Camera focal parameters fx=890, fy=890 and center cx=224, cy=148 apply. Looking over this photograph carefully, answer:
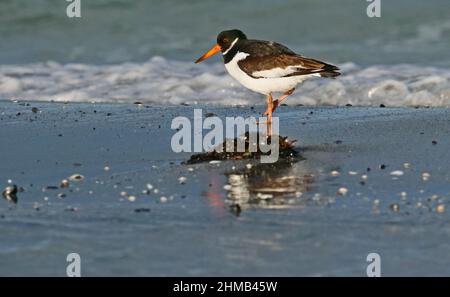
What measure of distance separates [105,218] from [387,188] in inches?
75.9

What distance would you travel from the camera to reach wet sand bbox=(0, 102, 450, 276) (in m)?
4.68

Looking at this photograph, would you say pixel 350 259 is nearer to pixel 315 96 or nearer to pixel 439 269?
pixel 439 269

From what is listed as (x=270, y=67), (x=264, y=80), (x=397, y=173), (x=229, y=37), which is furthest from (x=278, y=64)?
(x=397, y=173)

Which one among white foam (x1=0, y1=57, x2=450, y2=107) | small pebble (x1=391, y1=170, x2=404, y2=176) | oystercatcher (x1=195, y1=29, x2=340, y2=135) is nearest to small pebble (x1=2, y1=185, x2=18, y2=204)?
oystercatcher (x1=195, y1=29, x2=340, y2=135)

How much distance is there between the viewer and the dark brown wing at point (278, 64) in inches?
296

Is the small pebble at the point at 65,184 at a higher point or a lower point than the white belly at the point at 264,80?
lower

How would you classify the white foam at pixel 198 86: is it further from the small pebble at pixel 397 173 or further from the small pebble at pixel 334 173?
the small pebble at pixel 334 173

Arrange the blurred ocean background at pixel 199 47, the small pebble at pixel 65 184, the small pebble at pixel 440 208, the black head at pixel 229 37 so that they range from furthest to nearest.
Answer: the blurred ocean background at pixel 199 47 → the black head at pixel 229 37 → the small pebble at pixel 65 184 → the small pebble at pixel 440 208

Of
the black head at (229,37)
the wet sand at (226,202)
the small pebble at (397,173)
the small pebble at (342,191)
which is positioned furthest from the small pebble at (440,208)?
the black head at (229,37)

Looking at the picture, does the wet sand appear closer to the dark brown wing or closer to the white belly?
the white belly

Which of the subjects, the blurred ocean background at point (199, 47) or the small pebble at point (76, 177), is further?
the blurred ocean background at point (199, 47)

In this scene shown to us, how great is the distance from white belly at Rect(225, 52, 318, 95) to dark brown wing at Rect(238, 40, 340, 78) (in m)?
0.04

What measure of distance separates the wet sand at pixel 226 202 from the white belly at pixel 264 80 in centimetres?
46

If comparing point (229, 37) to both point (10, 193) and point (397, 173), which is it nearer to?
point (397, 173)
